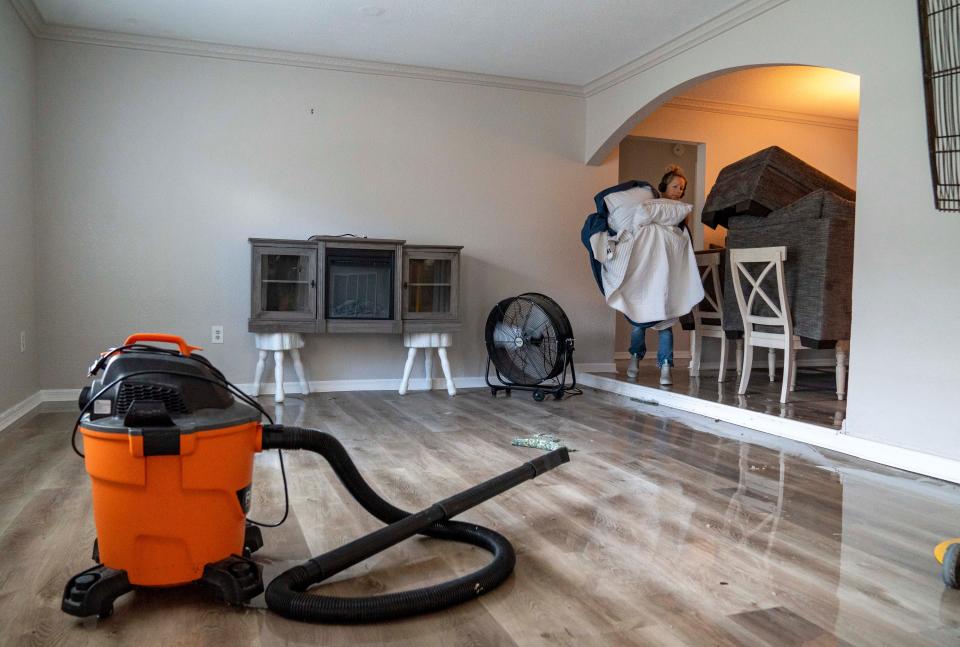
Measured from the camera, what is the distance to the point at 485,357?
527 centimetres

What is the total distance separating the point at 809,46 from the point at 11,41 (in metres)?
3.98

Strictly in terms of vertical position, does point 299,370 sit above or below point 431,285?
below

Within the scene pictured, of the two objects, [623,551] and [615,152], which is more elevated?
[615,152]

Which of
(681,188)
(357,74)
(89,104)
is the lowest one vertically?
(681,188)

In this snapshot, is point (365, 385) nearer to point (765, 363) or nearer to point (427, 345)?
point (427, 345)

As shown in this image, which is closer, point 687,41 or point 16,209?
point 16,209

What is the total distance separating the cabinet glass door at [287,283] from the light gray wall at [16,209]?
125 centimetres

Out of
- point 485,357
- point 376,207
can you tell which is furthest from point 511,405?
point 376,207

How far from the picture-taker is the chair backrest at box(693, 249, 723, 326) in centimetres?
508

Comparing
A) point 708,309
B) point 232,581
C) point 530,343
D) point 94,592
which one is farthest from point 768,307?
point 94,592

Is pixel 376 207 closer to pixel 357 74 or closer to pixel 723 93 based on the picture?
pixel 357 74

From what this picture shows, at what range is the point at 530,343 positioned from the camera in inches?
179

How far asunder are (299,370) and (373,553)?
3077 millimetres

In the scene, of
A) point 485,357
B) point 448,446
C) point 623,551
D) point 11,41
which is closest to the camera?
point 623,551
